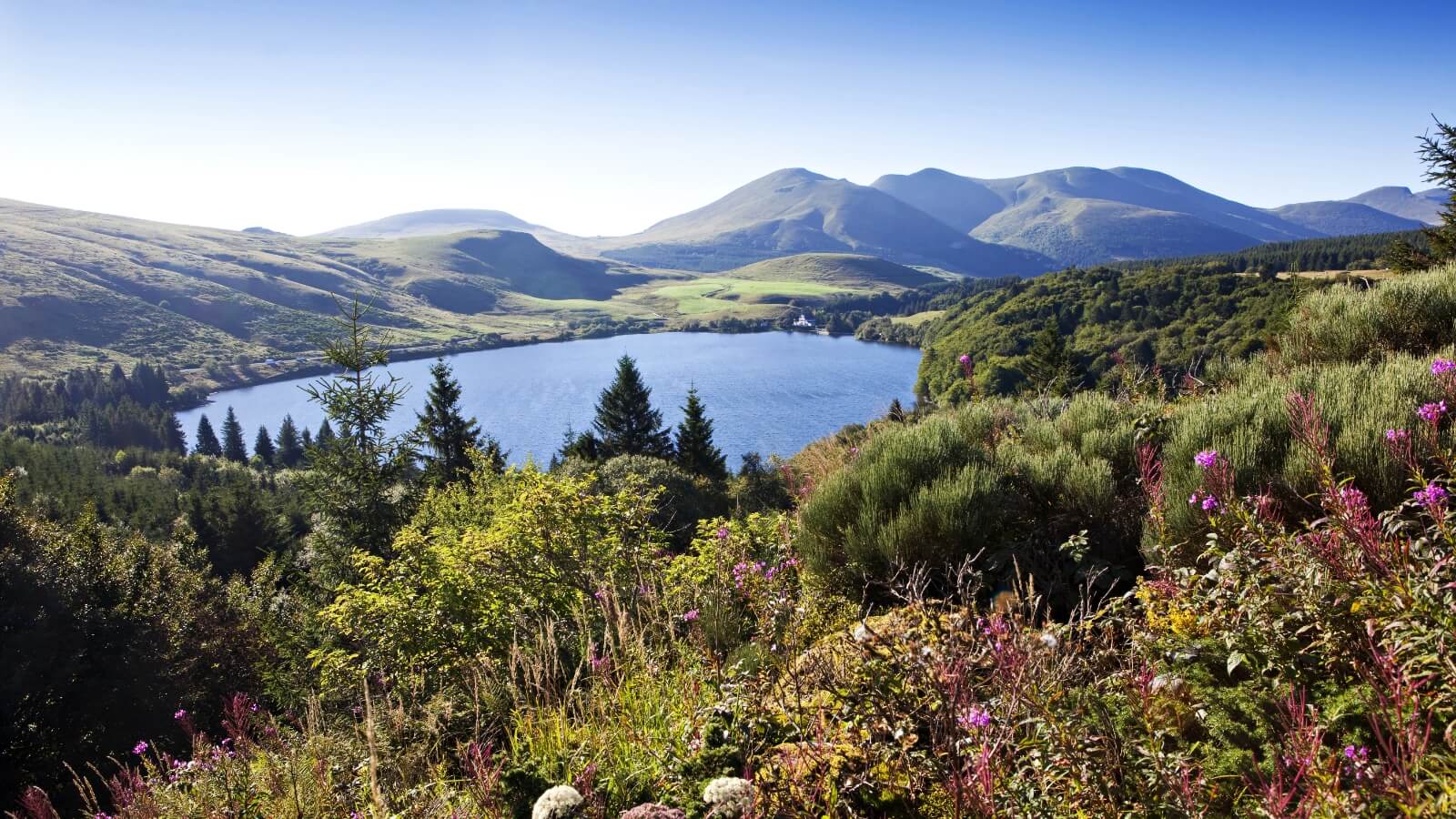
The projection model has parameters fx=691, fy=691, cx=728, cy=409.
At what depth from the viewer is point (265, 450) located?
81438mm

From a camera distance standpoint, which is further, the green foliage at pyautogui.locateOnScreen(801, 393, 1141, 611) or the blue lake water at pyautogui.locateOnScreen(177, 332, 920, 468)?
the blue lake water at pyautogui.locateOnScreen(177, 332, 920, 468)

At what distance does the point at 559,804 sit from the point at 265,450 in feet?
315

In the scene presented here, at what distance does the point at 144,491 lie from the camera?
55.4m

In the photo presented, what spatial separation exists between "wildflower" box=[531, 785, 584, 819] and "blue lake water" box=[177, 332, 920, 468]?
52.9 metres

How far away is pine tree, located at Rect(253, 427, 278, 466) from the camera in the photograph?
80.0 metres

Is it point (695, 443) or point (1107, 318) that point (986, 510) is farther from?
point (1107, 318)

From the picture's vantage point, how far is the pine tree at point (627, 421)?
41250 millimetres

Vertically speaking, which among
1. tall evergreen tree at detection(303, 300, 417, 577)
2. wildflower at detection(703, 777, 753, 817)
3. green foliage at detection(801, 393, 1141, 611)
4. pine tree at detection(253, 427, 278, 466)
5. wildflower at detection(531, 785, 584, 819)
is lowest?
pine tree at detection(253, 427, 278, 466)

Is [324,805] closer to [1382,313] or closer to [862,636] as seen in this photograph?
[862,636]

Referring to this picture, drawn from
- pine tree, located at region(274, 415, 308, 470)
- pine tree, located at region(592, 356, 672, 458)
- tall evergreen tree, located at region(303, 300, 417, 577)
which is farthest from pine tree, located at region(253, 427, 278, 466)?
tall evergreen tree, located at region(303, 300, 417, 577)

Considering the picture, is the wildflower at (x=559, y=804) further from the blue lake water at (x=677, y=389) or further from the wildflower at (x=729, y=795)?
the blue lake water at (x=677, y=389)

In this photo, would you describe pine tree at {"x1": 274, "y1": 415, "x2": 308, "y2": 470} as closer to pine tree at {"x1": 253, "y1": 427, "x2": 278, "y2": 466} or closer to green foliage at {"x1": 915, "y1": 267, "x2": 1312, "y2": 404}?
pine tree at {"x1": 253, "y1": 427, "x2": 278, "y2": 466}

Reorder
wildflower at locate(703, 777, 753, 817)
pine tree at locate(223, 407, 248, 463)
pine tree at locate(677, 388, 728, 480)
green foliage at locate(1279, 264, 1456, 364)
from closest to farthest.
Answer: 1. wildflower at locate(703, 777, 753, 817)
2. green foliage at locate(1279, 264, 1456, 364)
3. pine tree at locate(677, 388, 728, 480)
4. pine tree at locate(223, 407, 248, 463)

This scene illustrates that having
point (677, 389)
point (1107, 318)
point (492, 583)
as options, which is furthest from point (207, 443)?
point (1107, 318)
